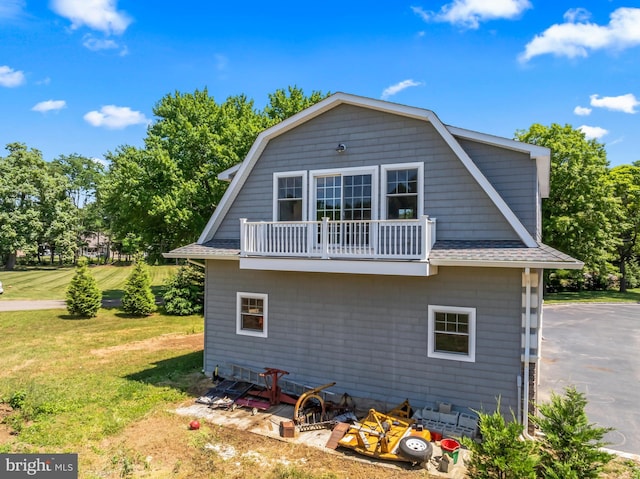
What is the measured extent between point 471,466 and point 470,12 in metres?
11.5

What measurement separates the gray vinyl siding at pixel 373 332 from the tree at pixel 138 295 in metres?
12.1

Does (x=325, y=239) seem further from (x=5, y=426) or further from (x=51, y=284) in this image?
(x=51, y=284)

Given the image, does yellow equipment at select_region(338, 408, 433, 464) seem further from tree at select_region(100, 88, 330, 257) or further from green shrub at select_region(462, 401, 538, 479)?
tree at select_region(100, 88, 330, 257)

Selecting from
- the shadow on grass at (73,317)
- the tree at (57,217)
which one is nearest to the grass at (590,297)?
the shadow on grass at (73,317)

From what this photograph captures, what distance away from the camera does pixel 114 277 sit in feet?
138

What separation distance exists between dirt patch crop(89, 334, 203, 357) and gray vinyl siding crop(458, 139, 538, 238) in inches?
479

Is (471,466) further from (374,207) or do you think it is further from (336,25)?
(336,25)

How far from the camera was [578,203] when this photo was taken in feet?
92.0

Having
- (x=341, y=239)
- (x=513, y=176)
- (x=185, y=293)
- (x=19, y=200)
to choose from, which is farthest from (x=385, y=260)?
(x=19, y=200)

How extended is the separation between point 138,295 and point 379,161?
17644mm

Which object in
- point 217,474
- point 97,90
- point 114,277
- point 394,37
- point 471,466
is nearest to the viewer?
point 471,466

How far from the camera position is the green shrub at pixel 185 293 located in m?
22.3

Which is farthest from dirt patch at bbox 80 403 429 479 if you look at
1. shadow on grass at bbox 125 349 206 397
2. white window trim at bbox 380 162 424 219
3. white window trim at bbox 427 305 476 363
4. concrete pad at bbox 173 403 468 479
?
white window trim at bbox 380 162 424 219

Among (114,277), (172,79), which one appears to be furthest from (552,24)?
(114,277)
